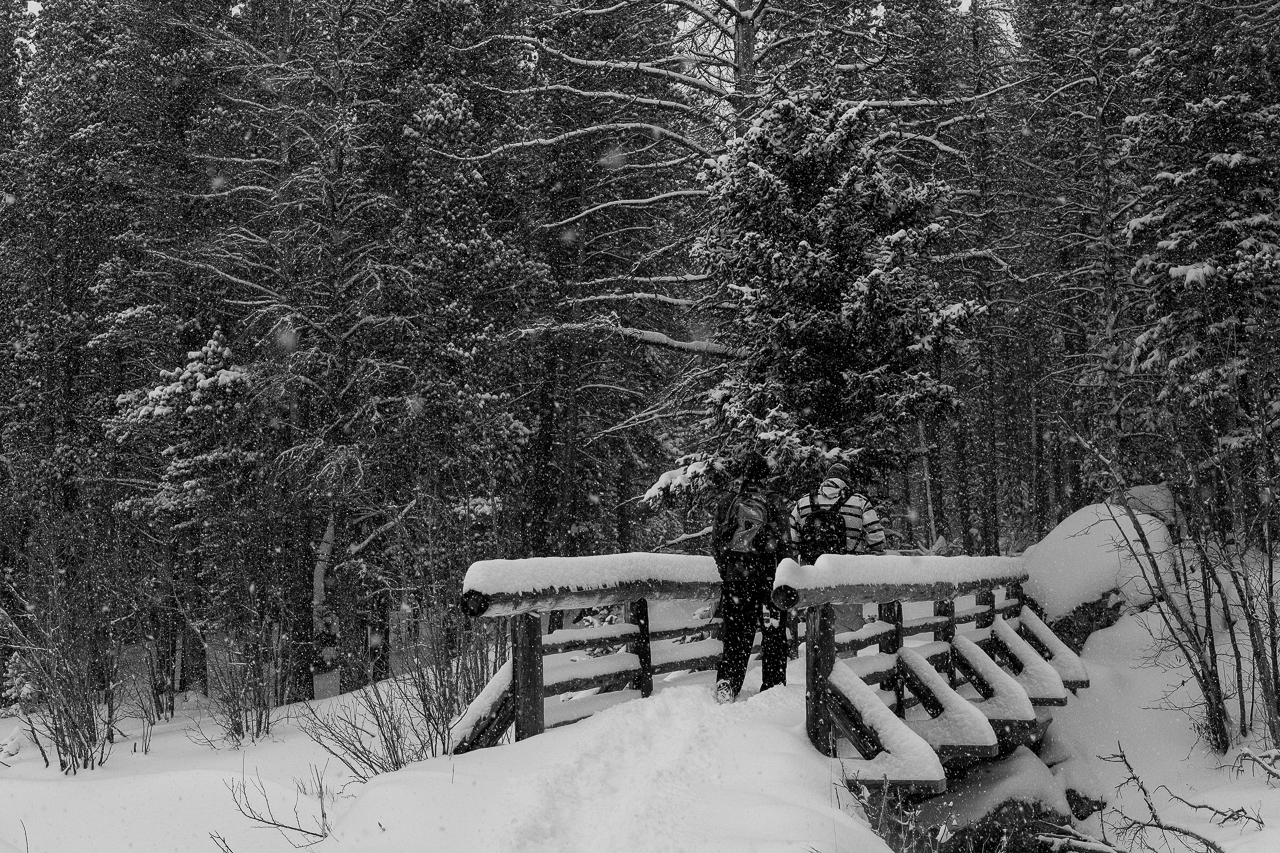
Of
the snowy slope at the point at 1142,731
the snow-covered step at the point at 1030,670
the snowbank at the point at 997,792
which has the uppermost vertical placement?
the snow-covered step at the point at 1030,670

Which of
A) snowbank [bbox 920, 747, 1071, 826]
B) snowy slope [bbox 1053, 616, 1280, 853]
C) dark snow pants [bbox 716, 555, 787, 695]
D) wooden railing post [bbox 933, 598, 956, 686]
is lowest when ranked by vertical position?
snowy slope [bbox 1053, 616, 1280, 853]

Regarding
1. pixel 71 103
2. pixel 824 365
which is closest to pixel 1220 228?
pixel 824 365

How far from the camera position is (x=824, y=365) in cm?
1110

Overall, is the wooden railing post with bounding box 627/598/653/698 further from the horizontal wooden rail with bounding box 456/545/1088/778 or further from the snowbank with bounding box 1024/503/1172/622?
the snowbank with bounding box 1024/503/1172/622

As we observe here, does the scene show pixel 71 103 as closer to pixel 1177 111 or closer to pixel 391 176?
pixel 391 176

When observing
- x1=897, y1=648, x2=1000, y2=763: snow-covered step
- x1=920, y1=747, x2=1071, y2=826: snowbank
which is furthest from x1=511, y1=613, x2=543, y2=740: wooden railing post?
x1=920, y1=747, x2=1071, y2=826: snowbank

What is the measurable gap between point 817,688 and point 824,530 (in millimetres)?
2446

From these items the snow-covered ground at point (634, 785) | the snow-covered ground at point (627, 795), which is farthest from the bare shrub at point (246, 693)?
the snow-covered ground at point (627, 795)

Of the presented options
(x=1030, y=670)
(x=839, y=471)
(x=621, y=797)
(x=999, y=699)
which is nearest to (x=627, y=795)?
(x=621, y=797)

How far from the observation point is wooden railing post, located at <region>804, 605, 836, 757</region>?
18.1 feet

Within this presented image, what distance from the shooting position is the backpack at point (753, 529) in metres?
7.11

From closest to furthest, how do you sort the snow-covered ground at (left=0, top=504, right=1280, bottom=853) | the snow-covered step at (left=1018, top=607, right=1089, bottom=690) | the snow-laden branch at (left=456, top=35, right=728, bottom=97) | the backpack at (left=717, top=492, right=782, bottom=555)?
Answer: the snow-covered ground at (left=0, top=504, right=1280, bottom=853)
the backpack at (left=717, top=492, right=782, bottom=555)
the snow-covered step at (left=1018, top=607, right=1089, bottom=690)
the snow-laden branch at (left=456, top=35, right=728, bottom=97)

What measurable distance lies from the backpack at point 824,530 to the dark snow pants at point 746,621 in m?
0.72

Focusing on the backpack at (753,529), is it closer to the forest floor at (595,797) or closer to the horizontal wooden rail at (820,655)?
the horizontal wooden rail at (820,655)
